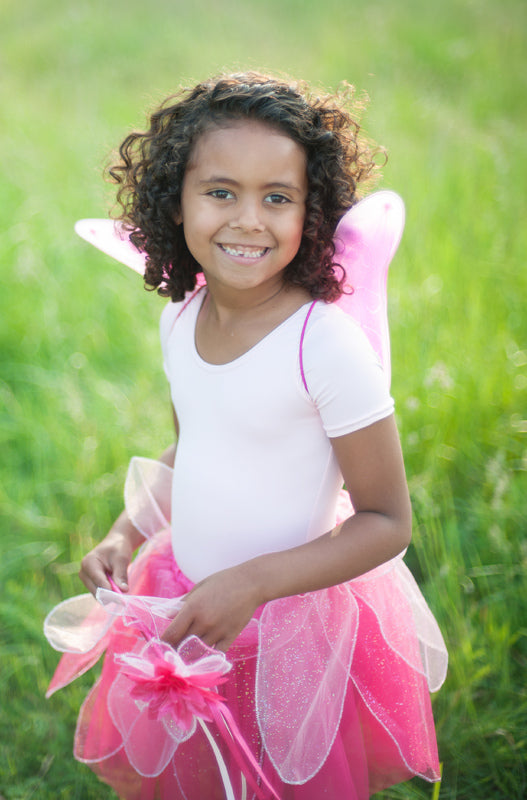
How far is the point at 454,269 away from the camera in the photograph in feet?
9.04

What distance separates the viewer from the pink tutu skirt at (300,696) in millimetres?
1139

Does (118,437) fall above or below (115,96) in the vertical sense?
below

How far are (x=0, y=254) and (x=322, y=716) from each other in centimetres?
264

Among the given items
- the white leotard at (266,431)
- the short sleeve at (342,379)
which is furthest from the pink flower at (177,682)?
the short sleeve at (342,379)

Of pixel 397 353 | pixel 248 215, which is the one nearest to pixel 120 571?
pixel 248 215

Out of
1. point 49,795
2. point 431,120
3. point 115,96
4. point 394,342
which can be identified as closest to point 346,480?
point 49,795

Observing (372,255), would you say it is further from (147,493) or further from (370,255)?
(147,493)

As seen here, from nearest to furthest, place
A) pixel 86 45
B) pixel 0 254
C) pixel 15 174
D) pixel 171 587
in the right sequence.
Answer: pixel 171 587 < pixel 0 254 < pixel 15 174 < pixel 86 45

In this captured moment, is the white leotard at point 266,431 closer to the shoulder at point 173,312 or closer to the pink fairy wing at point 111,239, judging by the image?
the shoulder at point 173,312

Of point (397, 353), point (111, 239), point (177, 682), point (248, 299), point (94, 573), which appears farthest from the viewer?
point (397, 353)

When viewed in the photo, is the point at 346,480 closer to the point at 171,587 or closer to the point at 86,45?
the point at 171,587

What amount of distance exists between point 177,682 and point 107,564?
0.40m

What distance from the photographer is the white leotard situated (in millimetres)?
1080

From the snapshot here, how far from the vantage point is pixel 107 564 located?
1348mm
